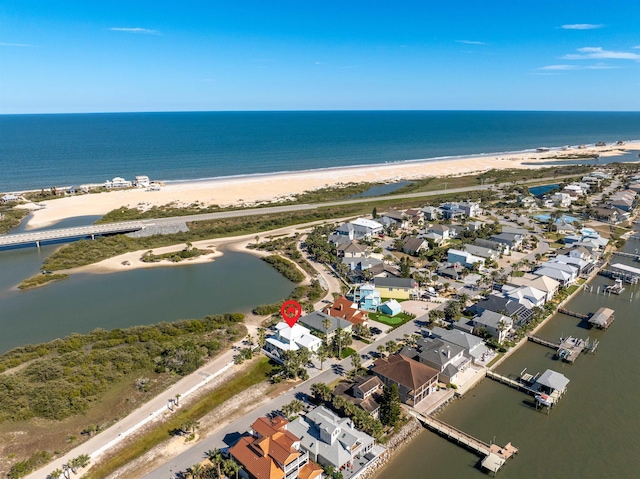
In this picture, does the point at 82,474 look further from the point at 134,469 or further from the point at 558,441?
the point at 558,441

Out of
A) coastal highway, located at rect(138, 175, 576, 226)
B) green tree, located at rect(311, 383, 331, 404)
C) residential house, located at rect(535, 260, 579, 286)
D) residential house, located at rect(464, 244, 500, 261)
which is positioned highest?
coastal highway, located at rect(138, 175, 576, 226)

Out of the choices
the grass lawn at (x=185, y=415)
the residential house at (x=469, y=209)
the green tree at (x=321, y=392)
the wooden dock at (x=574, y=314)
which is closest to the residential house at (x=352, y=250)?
the wooden dock at (x=574, y=314)

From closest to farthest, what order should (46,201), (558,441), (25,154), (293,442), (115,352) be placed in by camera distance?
1. (293,442)
2. (558,441)
3. (115,352)
4. (46,201)
5. (25,154)

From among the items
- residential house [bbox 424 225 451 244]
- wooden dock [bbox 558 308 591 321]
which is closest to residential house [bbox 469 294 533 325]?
wooden dock [bbox 558 308 591 321]

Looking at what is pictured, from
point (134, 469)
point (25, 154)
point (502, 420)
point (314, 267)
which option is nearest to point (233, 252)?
point (314, 267)

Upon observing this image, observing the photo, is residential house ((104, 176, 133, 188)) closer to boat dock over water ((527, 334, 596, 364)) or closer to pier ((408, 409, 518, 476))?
pier ((408, 409, 518, 476))

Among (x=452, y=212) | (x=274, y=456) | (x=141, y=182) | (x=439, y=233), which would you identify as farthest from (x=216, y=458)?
(x=141, y=182)
